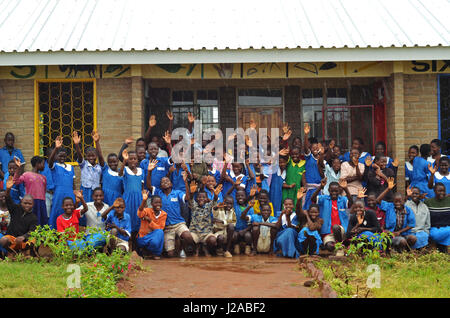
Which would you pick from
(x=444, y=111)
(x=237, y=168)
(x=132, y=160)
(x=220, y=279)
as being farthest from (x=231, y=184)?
(x=444, y=111)

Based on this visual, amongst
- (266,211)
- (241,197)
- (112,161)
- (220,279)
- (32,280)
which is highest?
(112,161)

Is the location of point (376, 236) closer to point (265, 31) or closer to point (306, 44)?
point (306, 44)

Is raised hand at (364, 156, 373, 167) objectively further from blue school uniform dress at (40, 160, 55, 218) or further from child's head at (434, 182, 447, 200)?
blue school uniform dress at (40, 160, 55, 218)

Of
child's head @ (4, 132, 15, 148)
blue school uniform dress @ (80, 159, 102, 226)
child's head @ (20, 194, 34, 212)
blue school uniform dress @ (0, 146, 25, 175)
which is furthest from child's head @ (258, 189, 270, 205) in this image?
child's head @ (4, 132, 15, 148)

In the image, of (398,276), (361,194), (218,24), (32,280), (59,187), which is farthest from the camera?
(218,24)

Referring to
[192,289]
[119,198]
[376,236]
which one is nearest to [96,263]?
[192,289]

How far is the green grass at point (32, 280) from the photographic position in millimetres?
5801

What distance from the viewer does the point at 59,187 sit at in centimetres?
883

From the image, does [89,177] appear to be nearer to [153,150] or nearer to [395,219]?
[153,150]

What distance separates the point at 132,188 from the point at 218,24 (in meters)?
3.58

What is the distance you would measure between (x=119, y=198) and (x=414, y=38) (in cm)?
531

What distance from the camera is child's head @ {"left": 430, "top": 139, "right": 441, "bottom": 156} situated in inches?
365

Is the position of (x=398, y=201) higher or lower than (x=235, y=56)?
lower

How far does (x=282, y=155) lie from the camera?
29.8ft
